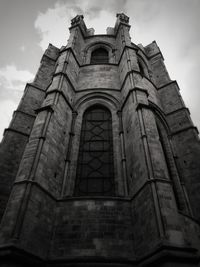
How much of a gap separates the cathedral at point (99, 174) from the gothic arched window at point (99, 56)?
1.41 meters

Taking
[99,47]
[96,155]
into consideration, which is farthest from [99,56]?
[96,155]

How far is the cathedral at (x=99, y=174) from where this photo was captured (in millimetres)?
5406

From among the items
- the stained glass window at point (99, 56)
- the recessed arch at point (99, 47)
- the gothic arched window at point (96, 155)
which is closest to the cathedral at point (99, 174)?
the gothic arched window at point (96, 155)

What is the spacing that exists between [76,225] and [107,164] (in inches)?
109

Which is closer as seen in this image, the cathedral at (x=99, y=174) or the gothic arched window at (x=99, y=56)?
the cathedral at (x=99, y=174)

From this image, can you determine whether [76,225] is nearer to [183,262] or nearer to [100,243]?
[100,243]

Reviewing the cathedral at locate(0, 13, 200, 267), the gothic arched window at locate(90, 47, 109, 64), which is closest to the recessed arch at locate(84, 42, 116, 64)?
the gothic arched window at locate(90, 47, 109, 64)

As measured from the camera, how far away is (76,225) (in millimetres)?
6293

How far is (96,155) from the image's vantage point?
Answer: 28.8ft

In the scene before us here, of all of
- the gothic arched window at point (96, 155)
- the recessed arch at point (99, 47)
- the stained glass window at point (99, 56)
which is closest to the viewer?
the gothic arched window at point (96, 155)

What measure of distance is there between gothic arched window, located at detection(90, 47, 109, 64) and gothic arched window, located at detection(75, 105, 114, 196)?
4943 mm

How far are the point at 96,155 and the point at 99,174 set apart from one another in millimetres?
901

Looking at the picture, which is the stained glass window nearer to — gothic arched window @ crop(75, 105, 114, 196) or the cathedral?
the cathedral

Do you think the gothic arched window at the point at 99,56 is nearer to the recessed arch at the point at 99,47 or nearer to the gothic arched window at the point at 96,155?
the recessed arch at the point at 99,47
